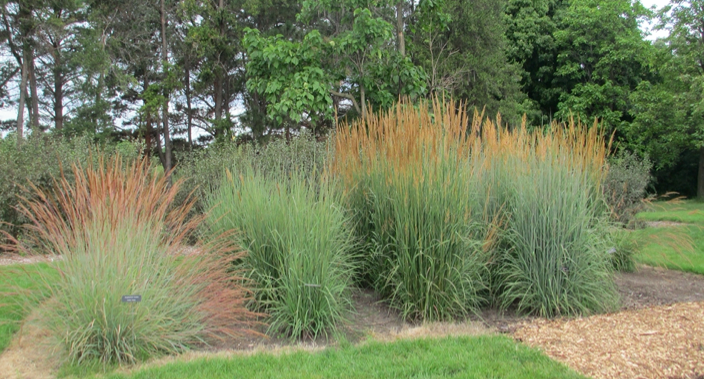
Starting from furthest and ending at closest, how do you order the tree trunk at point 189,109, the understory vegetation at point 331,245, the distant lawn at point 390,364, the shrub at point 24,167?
the tree trunk at point 189,109 < the shrub at point 24,167 < the understory vegetation at point 331,245 < the distant lawn at point 390,364

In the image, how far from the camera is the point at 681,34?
70.6ft

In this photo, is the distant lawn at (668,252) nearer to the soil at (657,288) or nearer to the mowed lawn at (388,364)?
the soil at (657,288)

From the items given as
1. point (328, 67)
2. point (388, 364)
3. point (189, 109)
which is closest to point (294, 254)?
point (388, 364)

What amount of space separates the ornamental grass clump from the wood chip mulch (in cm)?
69

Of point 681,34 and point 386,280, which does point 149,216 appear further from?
point 681,34

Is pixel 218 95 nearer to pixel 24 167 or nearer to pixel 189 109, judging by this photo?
pixel 189 109

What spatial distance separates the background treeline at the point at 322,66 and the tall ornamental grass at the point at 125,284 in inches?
256

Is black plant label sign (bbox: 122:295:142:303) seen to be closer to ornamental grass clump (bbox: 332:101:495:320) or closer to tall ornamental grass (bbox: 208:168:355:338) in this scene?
tall ornamental grass (bbox: 208:168:355:338)

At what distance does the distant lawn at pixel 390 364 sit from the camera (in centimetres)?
308

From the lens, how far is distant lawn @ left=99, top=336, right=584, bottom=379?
308 centimetres

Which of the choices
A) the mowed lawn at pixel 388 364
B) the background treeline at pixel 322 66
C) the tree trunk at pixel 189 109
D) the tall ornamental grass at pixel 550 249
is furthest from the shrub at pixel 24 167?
the tree trunk at pixel 189 109

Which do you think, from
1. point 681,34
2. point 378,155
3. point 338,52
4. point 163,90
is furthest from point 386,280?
point 681,34

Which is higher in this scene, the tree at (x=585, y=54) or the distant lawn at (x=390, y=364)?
the tree at (x=585, y=54)

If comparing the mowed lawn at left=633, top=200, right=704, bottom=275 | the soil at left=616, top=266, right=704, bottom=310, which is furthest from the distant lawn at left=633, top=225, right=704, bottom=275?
the soil at left=616, top=266, right=704, bottom=310
